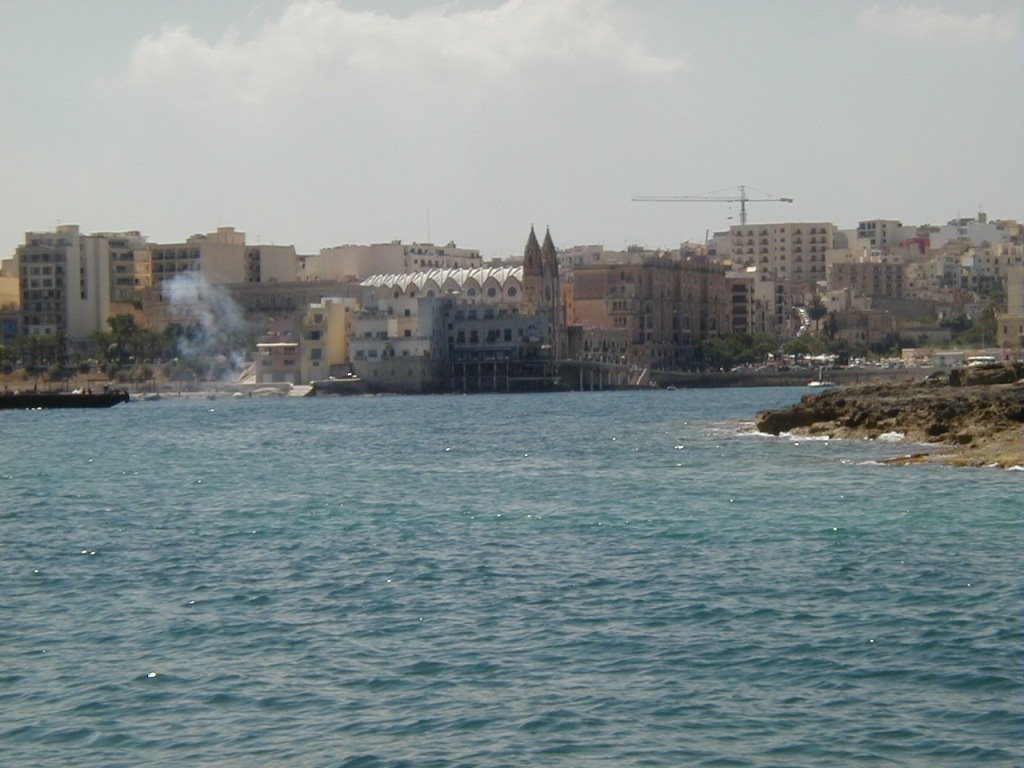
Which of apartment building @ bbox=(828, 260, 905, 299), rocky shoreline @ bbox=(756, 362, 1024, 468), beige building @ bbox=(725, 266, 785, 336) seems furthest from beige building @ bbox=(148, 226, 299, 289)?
rocky shoreline @ bbox=(756, 362, 1024, 468)

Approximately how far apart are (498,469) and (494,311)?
89993 millimetres

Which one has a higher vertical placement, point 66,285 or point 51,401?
point 66,285

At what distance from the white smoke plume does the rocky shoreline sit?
80.5m

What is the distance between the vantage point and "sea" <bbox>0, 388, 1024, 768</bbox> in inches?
551

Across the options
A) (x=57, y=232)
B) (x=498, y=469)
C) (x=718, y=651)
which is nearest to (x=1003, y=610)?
(x=718, y=651)

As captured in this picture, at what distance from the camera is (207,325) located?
14288cm

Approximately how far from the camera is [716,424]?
64625mm

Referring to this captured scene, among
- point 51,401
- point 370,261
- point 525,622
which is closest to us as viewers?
point 525,622

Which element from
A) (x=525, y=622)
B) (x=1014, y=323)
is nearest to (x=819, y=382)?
(x=1014, y=323)

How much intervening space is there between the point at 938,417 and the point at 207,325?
10203 centimetres

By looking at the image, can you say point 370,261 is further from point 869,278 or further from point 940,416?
point 940,416

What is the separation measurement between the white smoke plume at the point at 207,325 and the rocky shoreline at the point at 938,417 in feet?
264

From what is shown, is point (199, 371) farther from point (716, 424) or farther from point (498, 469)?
point (498, 469)

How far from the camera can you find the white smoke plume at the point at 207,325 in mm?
139250
